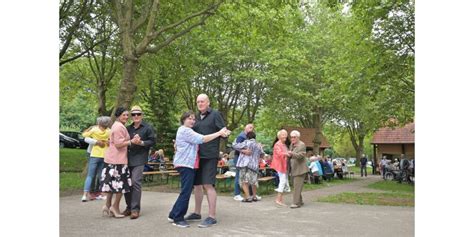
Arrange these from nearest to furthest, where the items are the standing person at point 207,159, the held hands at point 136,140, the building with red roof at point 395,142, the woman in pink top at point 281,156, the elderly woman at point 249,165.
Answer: the standing person at point 207,159 → the held hands at point 136,140 → the woman in pink top at point 281,156 → the elderly woman at point 249,165 → the building with red roof at point 395,142

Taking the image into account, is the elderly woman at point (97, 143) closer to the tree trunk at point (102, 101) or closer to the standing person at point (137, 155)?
the standing person at point (137, 155)

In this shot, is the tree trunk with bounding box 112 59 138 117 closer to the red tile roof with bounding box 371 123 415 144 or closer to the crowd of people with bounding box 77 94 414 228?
the crowd of people with bounding box 77 94 414 228

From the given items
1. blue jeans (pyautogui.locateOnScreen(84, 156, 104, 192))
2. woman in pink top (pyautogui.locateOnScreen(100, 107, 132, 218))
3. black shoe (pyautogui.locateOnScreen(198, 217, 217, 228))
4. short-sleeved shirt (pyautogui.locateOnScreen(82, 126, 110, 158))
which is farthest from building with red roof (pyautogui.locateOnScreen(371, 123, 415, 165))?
woman in pink top (pyautogui.locateOnScreen(100, 107, 132, 218))

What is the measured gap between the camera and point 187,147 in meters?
6.80

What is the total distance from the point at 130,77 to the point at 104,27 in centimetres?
884

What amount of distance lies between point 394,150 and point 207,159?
4027 centimetres

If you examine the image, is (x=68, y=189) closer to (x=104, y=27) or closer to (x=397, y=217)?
(x=397, y=217)

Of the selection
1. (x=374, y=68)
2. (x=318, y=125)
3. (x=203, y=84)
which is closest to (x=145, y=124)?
(x=374, y=68)

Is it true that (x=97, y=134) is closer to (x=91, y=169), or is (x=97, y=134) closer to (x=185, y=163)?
(x=91, y=169)

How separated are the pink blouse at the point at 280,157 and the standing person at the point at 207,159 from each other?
3565 mm

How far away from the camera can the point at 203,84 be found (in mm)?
28594

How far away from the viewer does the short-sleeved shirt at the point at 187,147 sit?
670cm

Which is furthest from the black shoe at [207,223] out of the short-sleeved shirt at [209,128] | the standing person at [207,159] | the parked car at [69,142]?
the parked car at [69,142]
